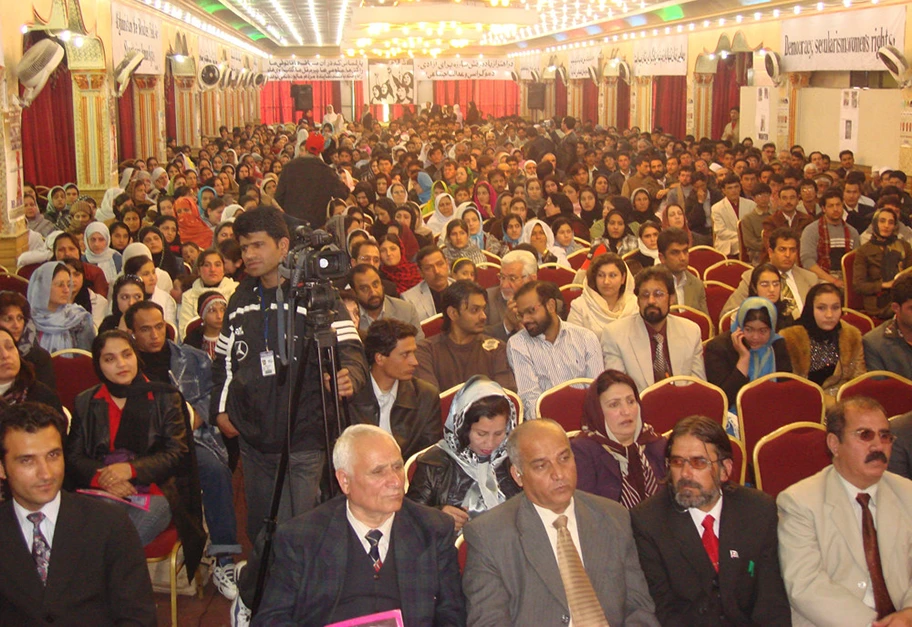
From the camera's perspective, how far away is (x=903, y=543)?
3.33m

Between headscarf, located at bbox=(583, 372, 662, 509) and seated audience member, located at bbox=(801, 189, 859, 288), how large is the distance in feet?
16.6

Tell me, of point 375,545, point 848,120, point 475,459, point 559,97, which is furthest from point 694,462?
point 559,97

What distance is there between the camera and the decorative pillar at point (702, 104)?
21250mm

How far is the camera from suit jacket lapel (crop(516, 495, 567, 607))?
3.06 meters

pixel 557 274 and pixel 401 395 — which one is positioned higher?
pixel 557 274

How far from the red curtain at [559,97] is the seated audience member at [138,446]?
32111 mm

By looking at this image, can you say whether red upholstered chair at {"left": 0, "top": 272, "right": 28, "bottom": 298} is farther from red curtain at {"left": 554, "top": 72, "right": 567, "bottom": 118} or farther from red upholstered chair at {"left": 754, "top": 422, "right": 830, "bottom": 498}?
red curtain at {"left": 554, "top": 72, "right": 567, "bottom": 118}

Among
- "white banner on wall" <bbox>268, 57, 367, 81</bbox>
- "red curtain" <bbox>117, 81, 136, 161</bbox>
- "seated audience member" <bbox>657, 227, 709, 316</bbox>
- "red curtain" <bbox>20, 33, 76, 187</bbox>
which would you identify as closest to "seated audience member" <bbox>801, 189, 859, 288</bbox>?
"seated audience member" <bbox>657, 227, 709, 316</bbox>

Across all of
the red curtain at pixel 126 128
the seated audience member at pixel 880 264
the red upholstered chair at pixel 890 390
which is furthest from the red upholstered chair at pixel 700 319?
the red curtain at pixel 126 128

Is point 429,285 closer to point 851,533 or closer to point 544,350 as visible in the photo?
point 544,350

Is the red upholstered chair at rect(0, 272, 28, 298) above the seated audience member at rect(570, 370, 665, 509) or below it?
above

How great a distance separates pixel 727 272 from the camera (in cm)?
770

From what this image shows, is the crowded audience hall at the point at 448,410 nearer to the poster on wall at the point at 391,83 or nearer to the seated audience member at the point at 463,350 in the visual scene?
the seated audience member at the point at 463,350

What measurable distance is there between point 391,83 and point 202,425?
33461 mm
